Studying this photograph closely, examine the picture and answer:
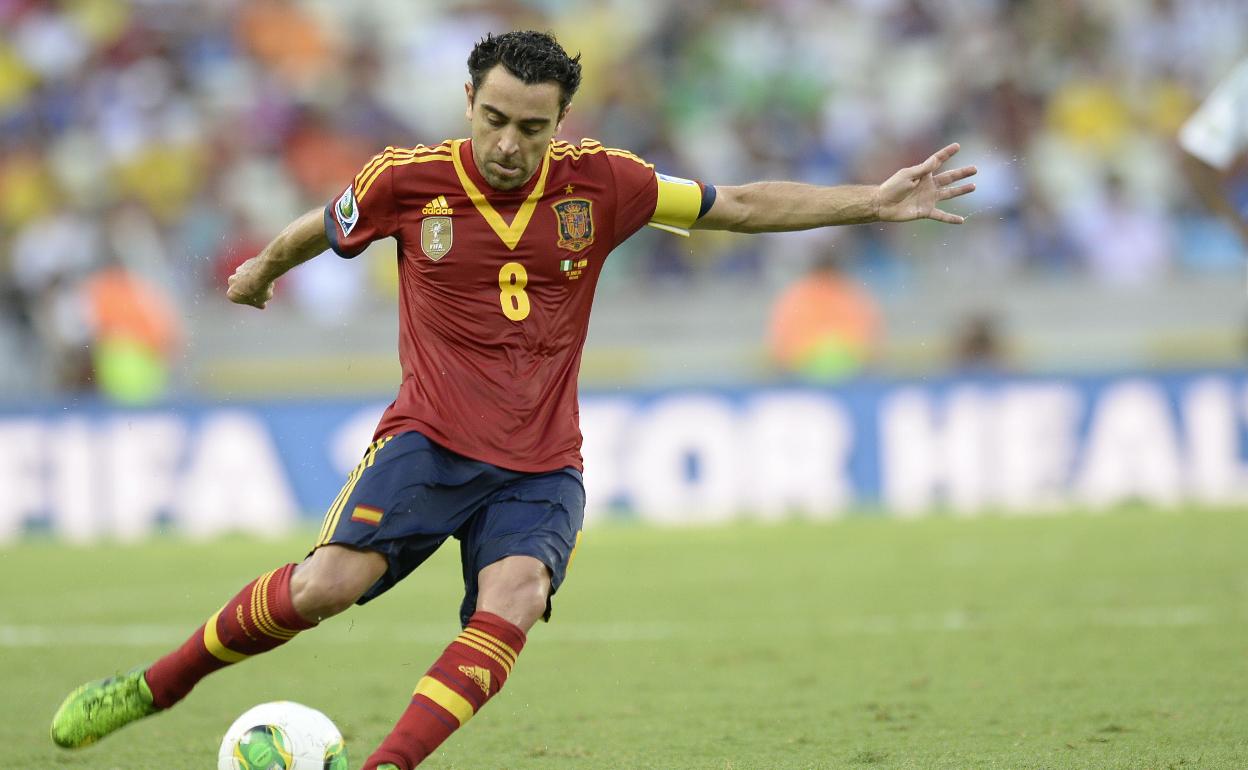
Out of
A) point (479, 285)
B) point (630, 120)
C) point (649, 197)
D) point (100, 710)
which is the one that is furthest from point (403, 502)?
point (630, 120)

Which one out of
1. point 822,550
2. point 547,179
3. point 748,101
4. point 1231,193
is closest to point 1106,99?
point 748,101

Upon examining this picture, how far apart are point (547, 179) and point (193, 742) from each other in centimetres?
241

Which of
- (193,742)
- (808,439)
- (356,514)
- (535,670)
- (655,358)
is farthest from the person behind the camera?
(655,358)

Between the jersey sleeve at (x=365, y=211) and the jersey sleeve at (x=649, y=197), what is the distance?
0.68 meters

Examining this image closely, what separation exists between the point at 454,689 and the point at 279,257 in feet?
4.92

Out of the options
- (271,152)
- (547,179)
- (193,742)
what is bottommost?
(193,742)

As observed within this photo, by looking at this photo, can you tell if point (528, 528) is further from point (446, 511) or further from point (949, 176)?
point (949, 176)

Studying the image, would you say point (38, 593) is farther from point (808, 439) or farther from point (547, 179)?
point (547, 179)

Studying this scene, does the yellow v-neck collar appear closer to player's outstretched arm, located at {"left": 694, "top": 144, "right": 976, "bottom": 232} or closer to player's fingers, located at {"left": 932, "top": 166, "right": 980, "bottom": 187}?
player's outstretched arm, located at {"left": 694, "top": 144, "right": 976, "bottom": 232}

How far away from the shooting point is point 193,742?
6180 mm

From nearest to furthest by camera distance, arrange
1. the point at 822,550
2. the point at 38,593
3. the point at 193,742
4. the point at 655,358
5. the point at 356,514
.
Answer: the point at 356,514 < the point at 193,742 < the point at 38,593 < the point at 822,550 < the point at 655,358

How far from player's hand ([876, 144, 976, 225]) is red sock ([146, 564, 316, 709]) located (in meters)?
2.09

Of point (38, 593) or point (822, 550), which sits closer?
point (38, 593)

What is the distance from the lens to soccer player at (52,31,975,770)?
197 inches
